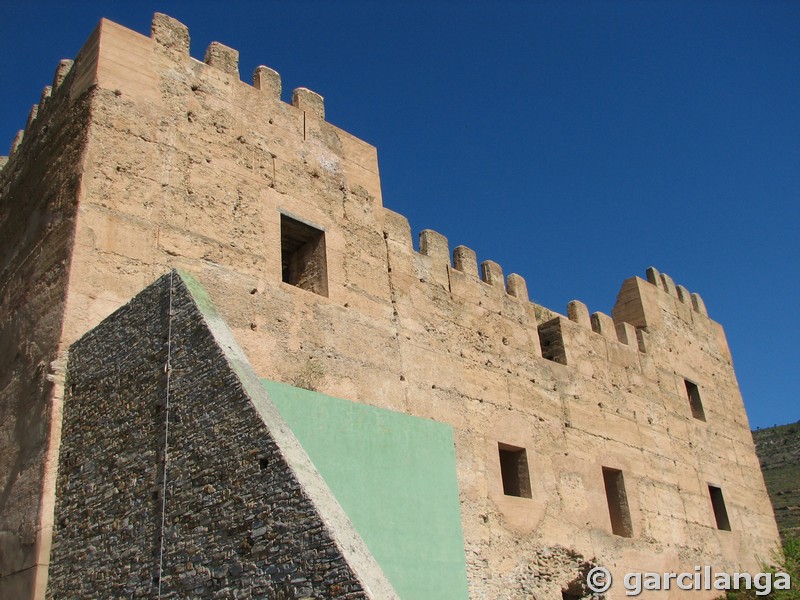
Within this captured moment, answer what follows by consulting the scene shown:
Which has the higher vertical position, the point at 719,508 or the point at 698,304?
the point at 698,304

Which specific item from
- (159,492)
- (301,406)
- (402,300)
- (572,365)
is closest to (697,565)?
(572,365)

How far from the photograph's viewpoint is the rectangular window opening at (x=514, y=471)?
1042cm

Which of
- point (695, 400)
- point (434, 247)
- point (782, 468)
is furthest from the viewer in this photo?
point (782, 468)

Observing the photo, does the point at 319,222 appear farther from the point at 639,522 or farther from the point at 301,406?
the point at 639,522

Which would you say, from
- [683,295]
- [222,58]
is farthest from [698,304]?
[222,58]

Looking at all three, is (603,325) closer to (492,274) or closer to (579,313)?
(579,313)

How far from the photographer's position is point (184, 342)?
255 inches

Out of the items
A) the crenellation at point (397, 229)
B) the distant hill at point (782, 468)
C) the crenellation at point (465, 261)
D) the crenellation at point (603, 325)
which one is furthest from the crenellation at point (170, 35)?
the distant hill at point (782, 468)

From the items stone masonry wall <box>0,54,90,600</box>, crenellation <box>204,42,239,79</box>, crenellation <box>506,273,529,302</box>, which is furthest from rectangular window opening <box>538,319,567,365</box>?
stone masonry wall <box>0,54,90,600</box>

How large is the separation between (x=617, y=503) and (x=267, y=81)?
7.25m

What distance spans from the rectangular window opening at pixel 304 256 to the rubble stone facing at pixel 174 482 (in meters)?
2.62

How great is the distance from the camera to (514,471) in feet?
34.9

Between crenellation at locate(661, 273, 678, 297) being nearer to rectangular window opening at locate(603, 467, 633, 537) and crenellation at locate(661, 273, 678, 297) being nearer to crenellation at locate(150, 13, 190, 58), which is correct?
rectangular window opening at locate(603, 467, 633, 537)

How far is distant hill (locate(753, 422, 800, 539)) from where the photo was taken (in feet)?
71.8
